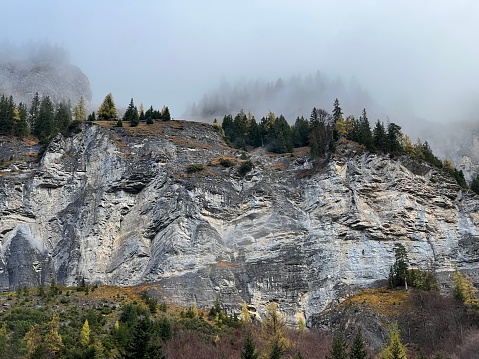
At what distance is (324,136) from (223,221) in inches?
788

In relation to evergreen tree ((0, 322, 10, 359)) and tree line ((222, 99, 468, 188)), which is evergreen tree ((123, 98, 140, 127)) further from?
evergreen tree ((0, 322, 10, 359))

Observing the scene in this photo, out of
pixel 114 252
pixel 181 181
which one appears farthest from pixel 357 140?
pixel 114 252

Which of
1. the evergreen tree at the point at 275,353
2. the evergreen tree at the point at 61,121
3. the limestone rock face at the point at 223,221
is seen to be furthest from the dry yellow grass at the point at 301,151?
the evergreen tree at the point at 275,353

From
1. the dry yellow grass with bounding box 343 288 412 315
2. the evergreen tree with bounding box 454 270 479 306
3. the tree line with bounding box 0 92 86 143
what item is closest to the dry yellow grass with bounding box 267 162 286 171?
the dry yellow grass with bounding box 343 288 412 315

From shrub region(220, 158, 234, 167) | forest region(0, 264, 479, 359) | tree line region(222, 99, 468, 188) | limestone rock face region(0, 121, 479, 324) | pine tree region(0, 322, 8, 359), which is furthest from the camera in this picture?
tree line region(222, 99, 468, 188)

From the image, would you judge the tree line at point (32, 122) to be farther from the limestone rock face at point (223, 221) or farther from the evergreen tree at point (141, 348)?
the evergreen tree at point (141, 348)

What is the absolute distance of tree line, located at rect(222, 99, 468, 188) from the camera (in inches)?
3086

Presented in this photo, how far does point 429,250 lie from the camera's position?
223ft

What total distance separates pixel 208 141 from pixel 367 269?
29.5 m

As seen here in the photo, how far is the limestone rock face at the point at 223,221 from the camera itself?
6456 cm

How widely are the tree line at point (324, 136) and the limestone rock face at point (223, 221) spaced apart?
275 cm

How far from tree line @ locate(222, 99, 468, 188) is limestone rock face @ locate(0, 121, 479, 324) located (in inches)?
108

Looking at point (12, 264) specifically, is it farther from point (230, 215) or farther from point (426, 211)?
point (426, 211)

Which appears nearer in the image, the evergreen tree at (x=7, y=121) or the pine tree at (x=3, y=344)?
the pine tree at (x=3, y=344)
